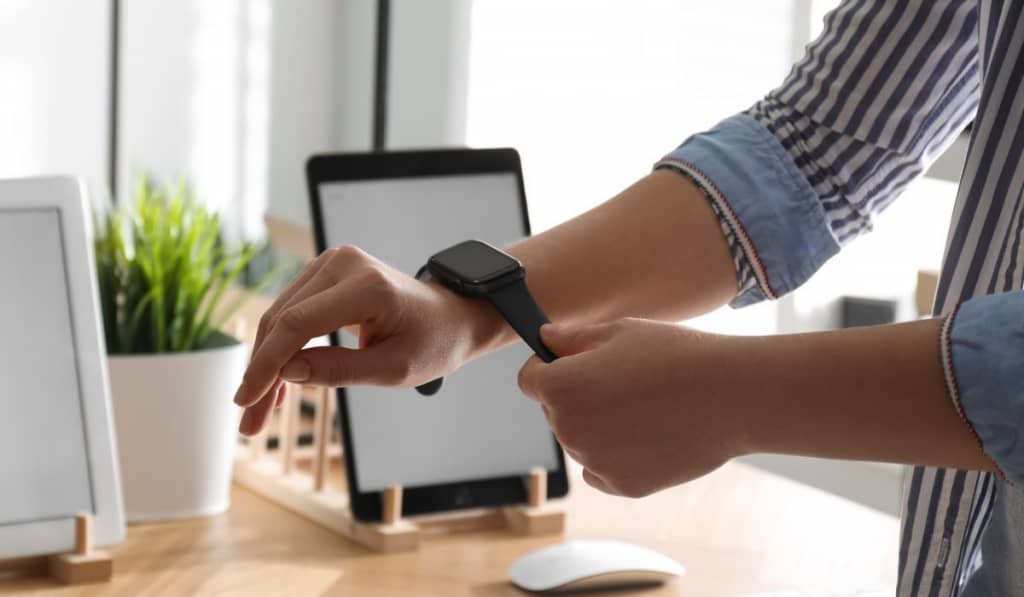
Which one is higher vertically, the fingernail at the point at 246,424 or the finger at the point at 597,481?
the finger at the point at 597,481

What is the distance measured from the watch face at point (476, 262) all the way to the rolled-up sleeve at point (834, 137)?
14cm

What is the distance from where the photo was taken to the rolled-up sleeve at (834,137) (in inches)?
30.3

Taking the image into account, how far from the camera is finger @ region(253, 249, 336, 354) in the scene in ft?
2.26

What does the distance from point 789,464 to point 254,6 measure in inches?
63.2

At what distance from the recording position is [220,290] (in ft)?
3.78

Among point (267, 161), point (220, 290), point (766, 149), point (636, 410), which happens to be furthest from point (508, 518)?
point (267, 161)

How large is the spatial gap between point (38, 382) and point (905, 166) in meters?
0.62

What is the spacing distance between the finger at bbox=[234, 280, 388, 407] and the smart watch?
0.18 feet

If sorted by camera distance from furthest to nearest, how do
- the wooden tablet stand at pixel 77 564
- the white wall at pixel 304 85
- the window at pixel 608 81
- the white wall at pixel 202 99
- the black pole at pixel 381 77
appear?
1. the white wall at pixel 202 99
2. the white wall at pixel 304 85
3. the black pole at pixel 381 77
4. the window at pixel 608 81
5. the wooden tablet stand at pixel 77 564

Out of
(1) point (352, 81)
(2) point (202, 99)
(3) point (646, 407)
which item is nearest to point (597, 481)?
(3) point (646, 407)

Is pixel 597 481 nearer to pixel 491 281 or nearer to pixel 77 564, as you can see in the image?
pixel 491 281

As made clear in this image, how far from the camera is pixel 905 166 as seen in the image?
0.81 meters

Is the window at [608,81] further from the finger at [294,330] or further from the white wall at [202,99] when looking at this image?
the finger at [294,330]

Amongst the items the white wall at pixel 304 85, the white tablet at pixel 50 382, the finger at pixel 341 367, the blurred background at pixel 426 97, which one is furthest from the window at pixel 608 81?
the finger at pixel 341 367
